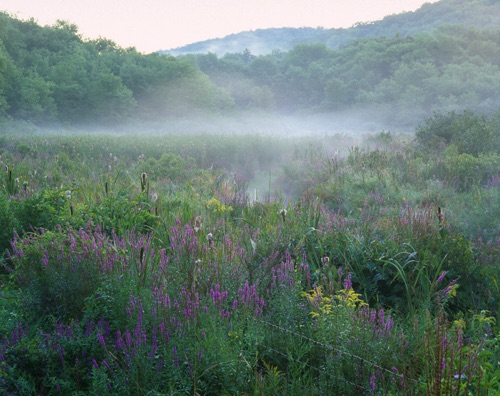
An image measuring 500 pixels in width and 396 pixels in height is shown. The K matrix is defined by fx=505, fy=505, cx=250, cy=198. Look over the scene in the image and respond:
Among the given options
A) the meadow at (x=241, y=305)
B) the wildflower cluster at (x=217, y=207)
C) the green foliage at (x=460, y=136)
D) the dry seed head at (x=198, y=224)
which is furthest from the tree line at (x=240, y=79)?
the dry seed head at (x=198, y=224)

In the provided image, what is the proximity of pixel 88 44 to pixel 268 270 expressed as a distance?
58649mm

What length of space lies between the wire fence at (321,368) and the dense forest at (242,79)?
117 feet

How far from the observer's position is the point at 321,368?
115 inches

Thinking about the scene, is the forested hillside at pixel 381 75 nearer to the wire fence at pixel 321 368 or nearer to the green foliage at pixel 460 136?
the green foliage at pixel 460 136

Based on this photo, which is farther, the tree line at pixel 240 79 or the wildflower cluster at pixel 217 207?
the tree line at pixel 240 79

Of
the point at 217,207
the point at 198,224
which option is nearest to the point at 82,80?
the point at 217,207

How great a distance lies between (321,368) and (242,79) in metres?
69.6

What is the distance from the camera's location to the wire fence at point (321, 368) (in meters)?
2.70

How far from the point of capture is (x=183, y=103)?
185ft

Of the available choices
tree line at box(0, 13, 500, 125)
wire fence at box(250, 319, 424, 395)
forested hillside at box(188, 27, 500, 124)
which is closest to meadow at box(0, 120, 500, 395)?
wire fence at box(250, 319, 424, 395)

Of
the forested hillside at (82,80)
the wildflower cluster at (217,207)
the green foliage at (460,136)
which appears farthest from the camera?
the forested hillside at (82,80)

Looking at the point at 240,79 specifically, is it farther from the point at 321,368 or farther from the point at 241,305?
the point at 321,368

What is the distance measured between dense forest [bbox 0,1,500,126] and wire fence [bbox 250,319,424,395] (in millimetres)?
35789

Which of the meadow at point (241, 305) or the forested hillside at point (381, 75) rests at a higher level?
the forested hillside at point (381, 75)
